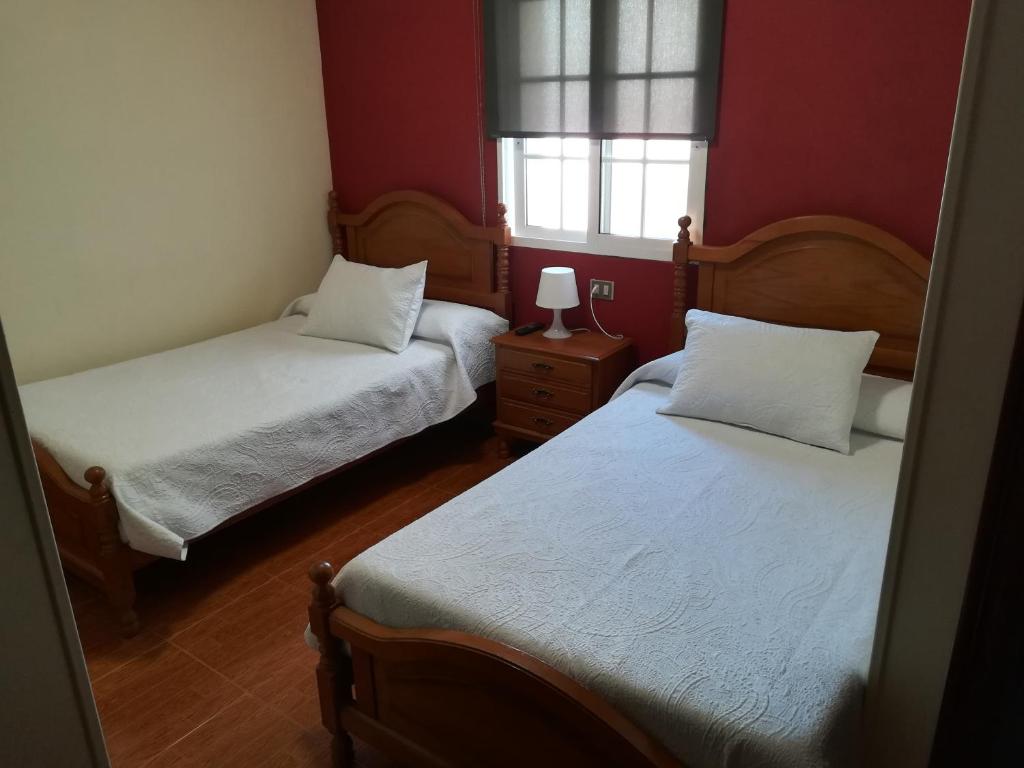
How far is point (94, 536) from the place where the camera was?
98.6 inches

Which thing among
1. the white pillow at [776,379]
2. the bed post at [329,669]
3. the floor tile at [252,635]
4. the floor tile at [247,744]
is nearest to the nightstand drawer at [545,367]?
the white pillow at [776,379]

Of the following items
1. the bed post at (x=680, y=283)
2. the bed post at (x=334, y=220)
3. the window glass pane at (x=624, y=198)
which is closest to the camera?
the bed post at (x=680, y=283)

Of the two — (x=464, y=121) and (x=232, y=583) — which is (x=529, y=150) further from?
(x=232, y=583)

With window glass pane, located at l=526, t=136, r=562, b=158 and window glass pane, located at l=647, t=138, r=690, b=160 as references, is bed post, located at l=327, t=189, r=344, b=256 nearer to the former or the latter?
window glass pane, located at l=526, t=136, r=562, b=158

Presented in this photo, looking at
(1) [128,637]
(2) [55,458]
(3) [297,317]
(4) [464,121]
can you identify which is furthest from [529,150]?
(1) [128,637]

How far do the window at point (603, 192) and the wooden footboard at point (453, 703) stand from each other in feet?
6.95

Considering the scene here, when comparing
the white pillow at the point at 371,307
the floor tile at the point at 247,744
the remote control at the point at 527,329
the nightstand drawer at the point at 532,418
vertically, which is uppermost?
the white pillow at the point at 371,307

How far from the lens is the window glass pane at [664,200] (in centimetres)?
330

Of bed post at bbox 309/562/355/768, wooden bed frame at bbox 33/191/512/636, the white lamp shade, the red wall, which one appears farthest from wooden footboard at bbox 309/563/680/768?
the red wall

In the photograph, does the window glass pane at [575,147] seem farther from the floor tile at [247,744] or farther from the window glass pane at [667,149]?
the floor tile at [247,744]

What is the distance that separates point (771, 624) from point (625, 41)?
236cm

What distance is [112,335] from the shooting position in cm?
358

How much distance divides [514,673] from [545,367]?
1.98 m

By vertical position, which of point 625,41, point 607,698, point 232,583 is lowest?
point 232,583
